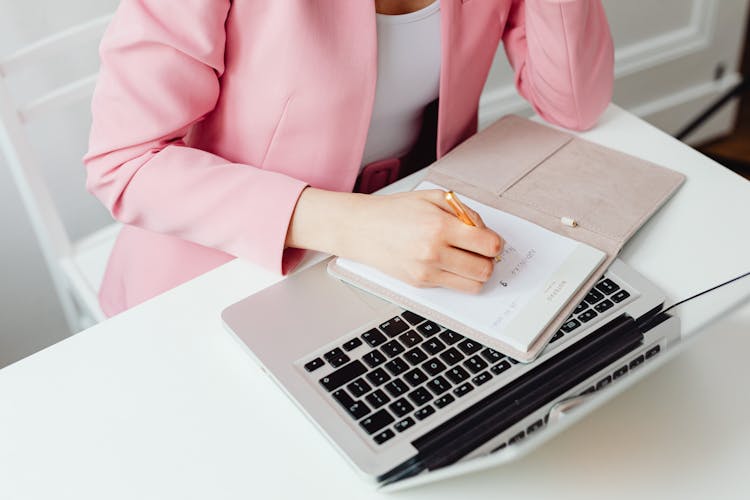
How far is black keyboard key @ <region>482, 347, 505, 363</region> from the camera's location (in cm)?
69

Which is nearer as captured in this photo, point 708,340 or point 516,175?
point 708,340

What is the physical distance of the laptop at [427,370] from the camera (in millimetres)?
622

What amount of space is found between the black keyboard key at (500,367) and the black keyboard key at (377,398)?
0.31 ft

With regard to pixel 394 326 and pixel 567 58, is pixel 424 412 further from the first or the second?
pixel 567 58

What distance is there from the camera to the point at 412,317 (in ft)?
2.42

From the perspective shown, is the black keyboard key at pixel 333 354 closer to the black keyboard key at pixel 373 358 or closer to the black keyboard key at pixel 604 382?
the black keyboard key at pixel 373 358

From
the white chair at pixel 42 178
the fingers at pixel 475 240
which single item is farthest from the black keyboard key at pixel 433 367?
the white chair at pixel 42 178

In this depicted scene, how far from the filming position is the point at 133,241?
1.04 metres

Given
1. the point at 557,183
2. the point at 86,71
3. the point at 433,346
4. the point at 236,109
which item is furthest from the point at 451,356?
the point at 86,71

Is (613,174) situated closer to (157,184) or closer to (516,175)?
(516,175)

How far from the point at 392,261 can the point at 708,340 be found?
305 millimetres

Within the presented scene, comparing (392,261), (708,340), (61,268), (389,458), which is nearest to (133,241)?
(61,268)

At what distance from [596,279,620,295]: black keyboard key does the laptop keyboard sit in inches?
0.5

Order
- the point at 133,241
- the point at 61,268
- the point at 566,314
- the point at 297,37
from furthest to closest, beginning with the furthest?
the point at 61,268 → the point at 133,241 → the point at 297,37 → the point at 566,314
